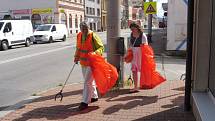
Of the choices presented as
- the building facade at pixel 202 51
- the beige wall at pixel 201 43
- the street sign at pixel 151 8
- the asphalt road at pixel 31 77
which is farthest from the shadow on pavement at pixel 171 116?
the street sign at pixel 151 8

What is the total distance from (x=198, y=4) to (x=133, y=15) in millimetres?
107131

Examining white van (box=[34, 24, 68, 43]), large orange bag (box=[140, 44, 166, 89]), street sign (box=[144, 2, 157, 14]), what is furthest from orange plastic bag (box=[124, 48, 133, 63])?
white van (box=[34, 24, 68, 43])

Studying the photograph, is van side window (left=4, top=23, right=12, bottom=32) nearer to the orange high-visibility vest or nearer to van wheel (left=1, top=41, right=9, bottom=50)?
van wheel (left=1, top=41, right=9, bottom=50)

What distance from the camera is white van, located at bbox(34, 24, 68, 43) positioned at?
1270 inches

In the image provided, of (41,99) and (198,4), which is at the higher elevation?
(198,4)

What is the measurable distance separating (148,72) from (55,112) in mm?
2391

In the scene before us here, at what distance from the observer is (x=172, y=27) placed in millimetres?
18234

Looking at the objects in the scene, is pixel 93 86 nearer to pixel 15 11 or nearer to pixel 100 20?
pixel 15 11

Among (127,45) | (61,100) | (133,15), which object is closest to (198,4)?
Result: (127,45)

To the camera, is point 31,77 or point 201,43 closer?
point 201,43

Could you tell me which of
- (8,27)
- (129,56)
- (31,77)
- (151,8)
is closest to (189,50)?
(129,56)

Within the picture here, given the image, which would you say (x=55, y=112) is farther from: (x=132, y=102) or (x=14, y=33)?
(x=14, y=33)

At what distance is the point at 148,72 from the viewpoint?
7961mm

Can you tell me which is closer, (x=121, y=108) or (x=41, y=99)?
(x=121, y=108)
